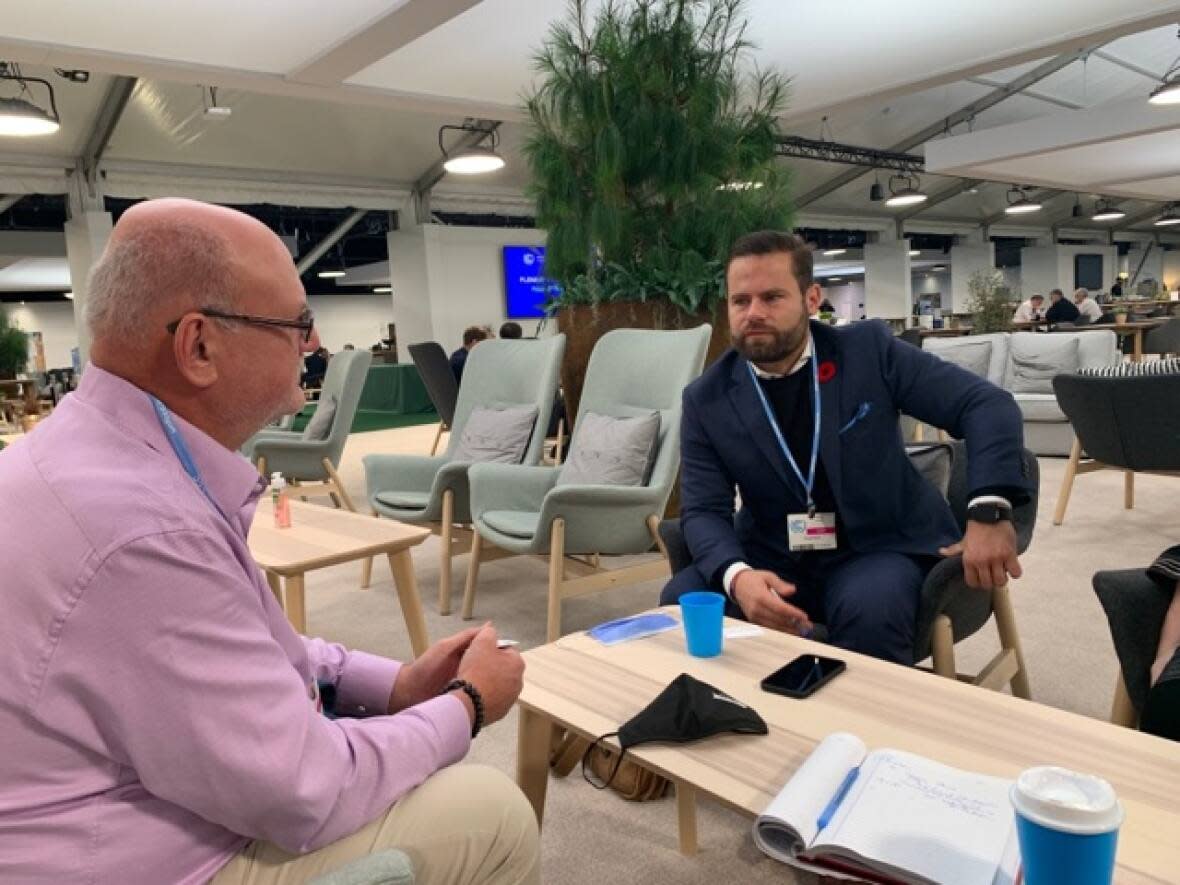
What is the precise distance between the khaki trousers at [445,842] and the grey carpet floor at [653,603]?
817mm

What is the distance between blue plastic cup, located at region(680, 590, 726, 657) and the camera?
5.29ft

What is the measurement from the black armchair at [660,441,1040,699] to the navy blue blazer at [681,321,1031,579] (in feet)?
0.40

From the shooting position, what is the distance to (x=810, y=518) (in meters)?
2.10

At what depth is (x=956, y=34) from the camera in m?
5.56

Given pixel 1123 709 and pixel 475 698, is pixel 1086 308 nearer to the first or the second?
pixel 1123 709

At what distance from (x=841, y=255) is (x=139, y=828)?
24.1 meters

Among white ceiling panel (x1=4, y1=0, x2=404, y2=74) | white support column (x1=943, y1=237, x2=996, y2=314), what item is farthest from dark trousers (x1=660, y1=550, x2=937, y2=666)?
white support column (x1=943, y1=237, x2=996, y2=314)

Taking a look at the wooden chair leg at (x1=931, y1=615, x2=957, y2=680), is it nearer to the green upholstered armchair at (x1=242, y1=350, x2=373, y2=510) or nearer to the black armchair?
the black armchair

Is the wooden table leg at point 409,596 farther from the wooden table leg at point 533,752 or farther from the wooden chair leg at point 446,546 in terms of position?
the wooden table leg at point 533,752

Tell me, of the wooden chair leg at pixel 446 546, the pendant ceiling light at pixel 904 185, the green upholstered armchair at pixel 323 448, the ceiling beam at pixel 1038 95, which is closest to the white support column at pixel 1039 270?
the pendant ceiling light at pixel 904 185

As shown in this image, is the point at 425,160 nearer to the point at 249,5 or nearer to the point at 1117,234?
the point at 249,5

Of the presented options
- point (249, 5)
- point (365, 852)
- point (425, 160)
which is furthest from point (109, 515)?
point (425, 160)

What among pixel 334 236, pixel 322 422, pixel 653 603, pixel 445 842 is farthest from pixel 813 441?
pixel 334 236

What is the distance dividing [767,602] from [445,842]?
1.01 metres
